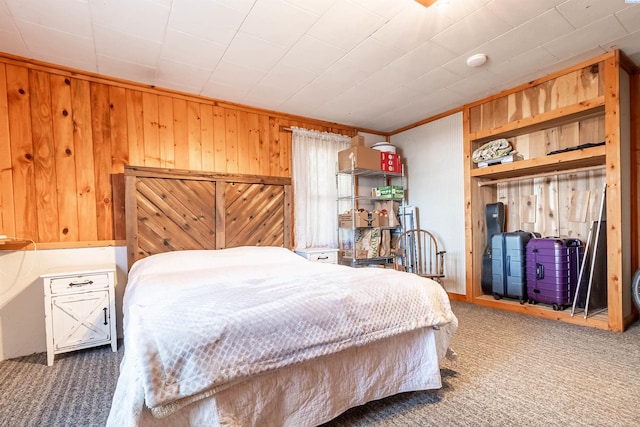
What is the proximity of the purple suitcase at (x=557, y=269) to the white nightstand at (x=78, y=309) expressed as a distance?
3.99m

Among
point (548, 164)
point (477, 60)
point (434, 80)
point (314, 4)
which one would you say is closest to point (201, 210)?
point (314, 4)

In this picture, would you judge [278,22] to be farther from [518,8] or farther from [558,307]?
[558,307]

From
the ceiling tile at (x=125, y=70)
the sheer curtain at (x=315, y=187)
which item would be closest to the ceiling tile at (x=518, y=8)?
the sheer curtain at (x=315, y=187)

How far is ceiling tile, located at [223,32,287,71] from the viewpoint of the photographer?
2.19 m

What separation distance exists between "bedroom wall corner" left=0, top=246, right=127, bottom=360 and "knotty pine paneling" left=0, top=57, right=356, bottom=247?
15 centimetres

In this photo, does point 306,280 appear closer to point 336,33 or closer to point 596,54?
point 336,33

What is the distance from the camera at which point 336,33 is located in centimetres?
212

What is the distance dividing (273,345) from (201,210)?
7.07 ft

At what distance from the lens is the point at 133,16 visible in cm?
189

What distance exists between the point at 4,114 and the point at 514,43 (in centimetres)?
410

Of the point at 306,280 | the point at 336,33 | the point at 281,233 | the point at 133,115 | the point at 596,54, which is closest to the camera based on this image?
the point at 306,280

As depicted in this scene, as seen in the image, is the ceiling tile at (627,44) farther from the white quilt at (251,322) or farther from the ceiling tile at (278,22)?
the white quilt at (251,322)

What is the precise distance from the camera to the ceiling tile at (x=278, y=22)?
1.85 metres

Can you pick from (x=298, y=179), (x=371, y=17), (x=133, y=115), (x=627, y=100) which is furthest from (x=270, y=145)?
(x=627, y=100)
